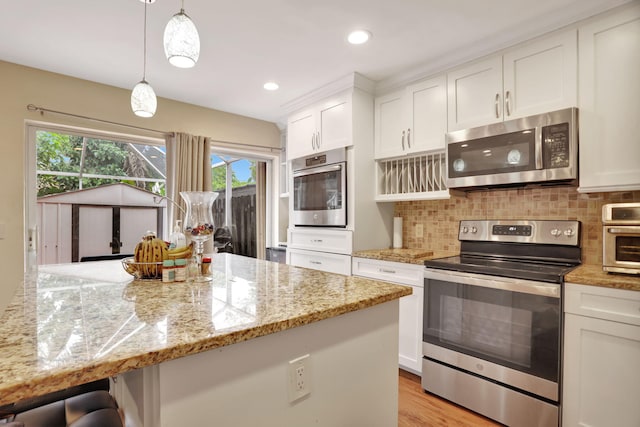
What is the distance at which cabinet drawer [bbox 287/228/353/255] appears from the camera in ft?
9.20

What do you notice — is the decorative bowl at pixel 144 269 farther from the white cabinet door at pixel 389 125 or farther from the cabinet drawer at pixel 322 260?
the white cabinet door at pixel 389 125

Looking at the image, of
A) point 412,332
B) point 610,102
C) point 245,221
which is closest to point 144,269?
point 412,332

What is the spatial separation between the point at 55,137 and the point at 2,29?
3.25 ft

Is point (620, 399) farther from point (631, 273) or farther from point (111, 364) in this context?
point (111, 364)

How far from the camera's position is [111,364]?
62 cm

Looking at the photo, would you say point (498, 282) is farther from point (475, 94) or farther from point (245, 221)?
point (245, 221)

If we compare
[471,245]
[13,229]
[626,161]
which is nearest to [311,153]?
[471,245]

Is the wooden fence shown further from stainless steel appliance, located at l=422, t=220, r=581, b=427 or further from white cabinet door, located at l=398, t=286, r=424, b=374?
stainless steel appliance, located at l=422, t=220, r=581, b=427

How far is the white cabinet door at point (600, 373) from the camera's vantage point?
1.50 m

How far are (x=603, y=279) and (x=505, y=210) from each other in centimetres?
88

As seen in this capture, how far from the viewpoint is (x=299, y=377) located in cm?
94

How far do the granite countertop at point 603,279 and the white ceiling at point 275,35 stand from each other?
1.42 meters

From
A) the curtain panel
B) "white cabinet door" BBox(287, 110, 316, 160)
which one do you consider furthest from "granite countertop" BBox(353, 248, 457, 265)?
the curtain panel

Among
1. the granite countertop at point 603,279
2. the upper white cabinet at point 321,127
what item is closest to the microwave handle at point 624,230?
the granite countertop at point 603,279
